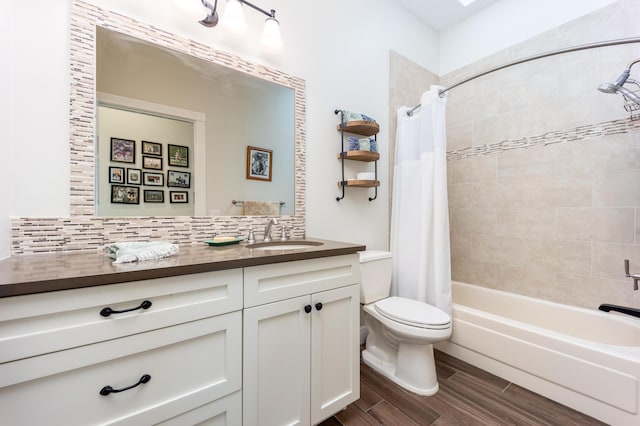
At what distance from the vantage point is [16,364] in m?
0.61

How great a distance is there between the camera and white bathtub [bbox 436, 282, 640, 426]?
1.25 metres

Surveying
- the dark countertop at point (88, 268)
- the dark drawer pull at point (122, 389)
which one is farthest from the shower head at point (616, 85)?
the dark drawer pull at point (122, 389)

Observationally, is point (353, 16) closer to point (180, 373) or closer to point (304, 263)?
point (304, 263)

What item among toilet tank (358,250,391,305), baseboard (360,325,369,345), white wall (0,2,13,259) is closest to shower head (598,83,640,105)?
toilet tank (358,250,391,305)

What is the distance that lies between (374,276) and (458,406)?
2.70 feet

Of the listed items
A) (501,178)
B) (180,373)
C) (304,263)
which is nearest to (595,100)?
(501,178)

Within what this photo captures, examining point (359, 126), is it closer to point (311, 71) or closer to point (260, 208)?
point (311, 71)

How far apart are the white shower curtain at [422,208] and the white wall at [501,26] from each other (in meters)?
0.98

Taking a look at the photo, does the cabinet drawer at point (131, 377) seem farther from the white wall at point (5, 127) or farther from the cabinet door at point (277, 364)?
the white wall at point (5, 127)

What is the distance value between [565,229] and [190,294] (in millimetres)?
2430

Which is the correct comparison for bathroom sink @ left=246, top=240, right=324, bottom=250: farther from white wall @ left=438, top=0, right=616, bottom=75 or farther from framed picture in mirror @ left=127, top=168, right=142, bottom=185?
white wall @ left=438, top=0, right=616, bottom=75

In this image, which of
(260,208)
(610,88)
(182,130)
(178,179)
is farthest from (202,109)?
(610,88)

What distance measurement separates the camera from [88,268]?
2.52ft

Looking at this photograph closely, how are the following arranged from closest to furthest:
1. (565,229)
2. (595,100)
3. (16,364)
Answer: (16,364) < (595,100) < (565,229)
